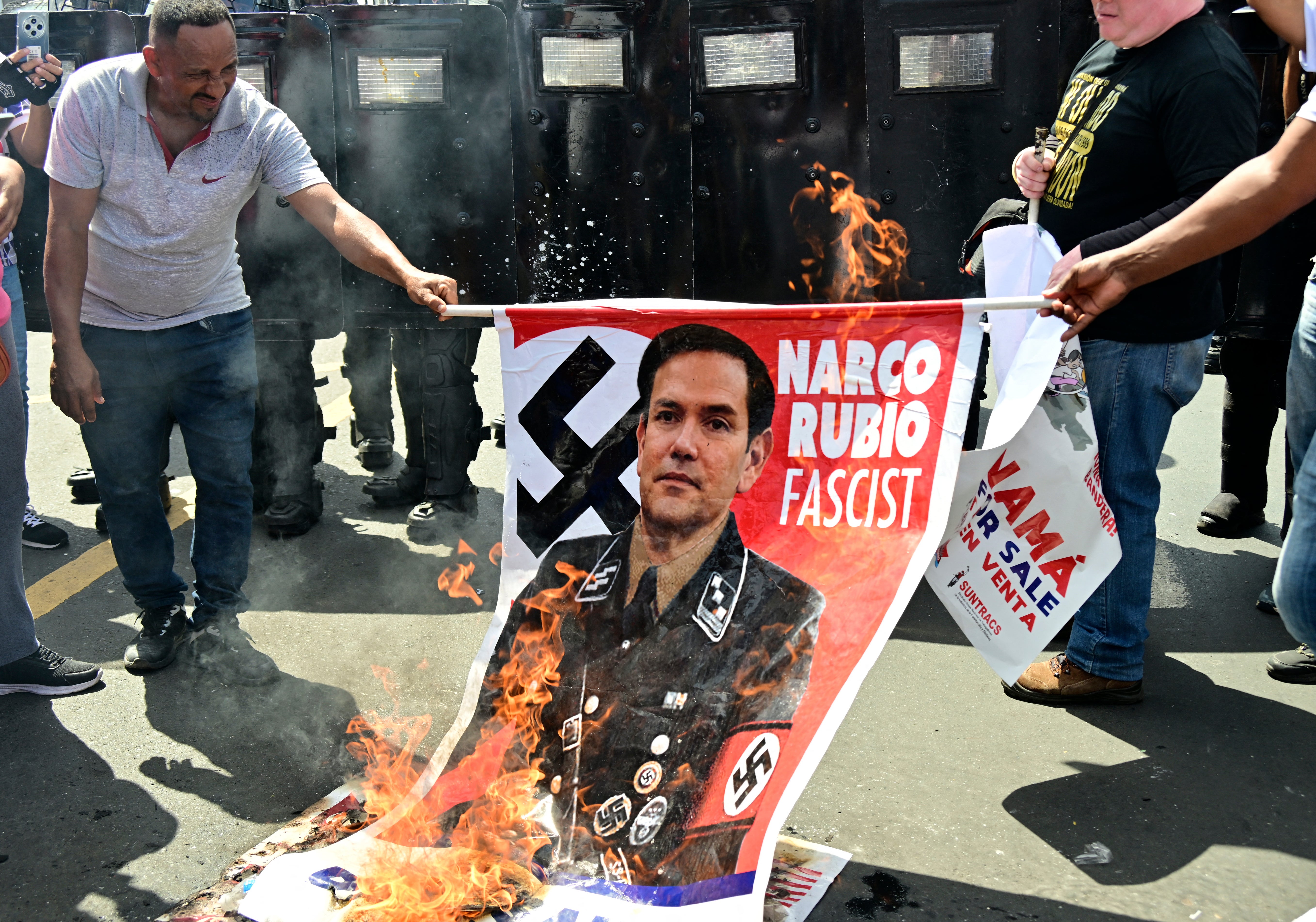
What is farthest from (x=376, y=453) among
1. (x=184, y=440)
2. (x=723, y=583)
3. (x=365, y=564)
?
(x=723, y=583)

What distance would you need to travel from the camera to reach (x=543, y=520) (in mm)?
2895

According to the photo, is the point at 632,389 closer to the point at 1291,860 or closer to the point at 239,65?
the point at 1291,860

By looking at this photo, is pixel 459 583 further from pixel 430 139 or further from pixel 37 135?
pixel 37 135

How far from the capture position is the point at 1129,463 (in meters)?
3.52

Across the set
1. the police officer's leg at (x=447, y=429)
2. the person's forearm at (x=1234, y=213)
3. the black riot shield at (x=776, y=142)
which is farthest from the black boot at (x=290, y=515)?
the person's forearm at (x=1234, y=213)

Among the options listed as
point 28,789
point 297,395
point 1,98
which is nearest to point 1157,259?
point 28,789

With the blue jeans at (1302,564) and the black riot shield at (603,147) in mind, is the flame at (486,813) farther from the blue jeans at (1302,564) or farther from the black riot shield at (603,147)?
the black riot shield at (603,147)

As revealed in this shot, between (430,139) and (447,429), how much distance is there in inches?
49.6

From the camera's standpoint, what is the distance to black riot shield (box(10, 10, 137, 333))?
4926mm

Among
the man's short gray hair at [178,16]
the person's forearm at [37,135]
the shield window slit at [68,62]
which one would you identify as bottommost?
the person's forearm at [37,135]

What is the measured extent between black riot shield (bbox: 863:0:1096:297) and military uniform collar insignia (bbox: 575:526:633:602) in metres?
2.59

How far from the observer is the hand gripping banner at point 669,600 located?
2.50 metres

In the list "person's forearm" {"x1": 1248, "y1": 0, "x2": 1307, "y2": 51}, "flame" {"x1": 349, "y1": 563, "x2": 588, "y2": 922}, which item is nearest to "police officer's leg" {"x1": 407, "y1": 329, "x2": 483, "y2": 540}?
"flame" {"x1": 349, "y1": 563, "x2": 588, "y2": 922}

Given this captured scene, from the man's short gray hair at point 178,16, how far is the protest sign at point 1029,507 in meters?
2.47
